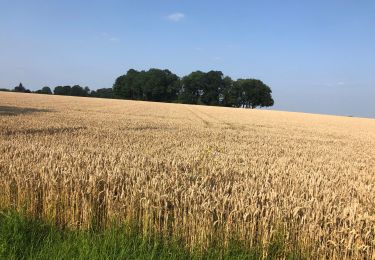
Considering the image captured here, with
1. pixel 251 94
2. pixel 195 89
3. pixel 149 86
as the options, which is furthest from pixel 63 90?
pixel 251 94

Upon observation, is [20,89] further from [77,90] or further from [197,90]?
[197,90]

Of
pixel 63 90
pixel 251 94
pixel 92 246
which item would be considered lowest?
pixel 92 246

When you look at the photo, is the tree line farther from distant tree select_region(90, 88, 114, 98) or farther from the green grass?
the green grass

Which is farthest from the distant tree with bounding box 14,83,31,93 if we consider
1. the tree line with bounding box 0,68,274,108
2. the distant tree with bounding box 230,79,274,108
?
the distant tree with bounding box 230,79,274,108

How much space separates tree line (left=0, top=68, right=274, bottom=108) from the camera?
115312mm

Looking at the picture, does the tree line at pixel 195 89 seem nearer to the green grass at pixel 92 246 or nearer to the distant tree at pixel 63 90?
the distant tree at pixel 63 90

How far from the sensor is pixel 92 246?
414 centimetres

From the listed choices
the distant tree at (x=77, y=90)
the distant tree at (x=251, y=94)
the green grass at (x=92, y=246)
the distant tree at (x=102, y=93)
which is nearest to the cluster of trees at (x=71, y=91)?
the distant tree at (x=77, y=90)

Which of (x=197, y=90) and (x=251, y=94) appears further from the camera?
(x=197, y=90)

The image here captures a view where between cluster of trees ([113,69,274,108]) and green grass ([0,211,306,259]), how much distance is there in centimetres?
10762

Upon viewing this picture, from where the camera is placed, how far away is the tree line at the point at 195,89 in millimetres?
115312

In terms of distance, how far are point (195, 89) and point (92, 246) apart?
115728mm

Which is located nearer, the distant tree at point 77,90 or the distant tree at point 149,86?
the distant tree at point 149,86

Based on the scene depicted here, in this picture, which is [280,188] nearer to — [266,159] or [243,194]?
[243,194]
